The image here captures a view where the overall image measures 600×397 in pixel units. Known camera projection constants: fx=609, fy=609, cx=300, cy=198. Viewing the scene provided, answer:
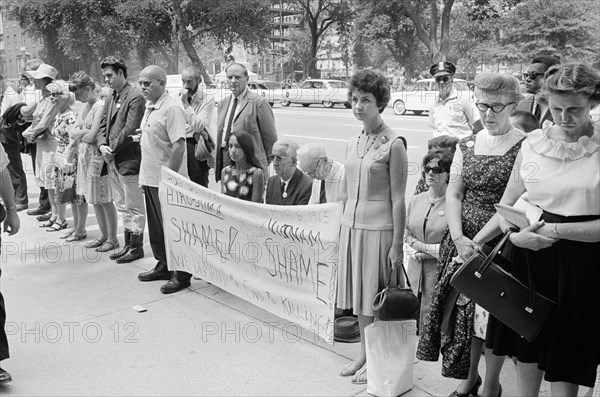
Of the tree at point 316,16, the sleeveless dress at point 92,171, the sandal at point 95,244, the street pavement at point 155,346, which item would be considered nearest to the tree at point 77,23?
the tree at point 316,16

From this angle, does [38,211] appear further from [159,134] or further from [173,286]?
[173,286]

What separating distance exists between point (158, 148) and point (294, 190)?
1.54 m

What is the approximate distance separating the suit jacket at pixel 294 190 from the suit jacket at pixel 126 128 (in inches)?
72.1

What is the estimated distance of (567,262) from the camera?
8.79ft

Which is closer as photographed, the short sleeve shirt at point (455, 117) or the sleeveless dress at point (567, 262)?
the sleeveless dress at point (567, 262)

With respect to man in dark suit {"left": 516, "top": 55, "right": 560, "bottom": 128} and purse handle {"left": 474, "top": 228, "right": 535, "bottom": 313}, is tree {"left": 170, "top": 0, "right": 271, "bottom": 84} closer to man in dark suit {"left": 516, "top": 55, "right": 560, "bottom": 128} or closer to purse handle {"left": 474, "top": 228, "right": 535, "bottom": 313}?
man in dark suit {"left": 516, "top": 55, "right": 560, "bottom": 128}

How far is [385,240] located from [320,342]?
1.08m

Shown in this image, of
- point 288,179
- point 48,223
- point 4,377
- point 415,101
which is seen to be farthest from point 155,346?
point 415,101

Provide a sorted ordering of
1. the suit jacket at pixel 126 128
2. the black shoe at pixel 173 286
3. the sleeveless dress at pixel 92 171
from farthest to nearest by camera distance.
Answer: the sleeveless dress at pixel 92 171
the suit jacket at pixel 126 128
the black shoe at pixel 173 286

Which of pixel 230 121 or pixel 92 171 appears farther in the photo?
pixel 92 171

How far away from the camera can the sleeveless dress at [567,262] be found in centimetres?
260

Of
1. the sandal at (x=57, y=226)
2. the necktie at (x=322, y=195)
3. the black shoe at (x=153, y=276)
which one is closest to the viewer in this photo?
the necktie at (x=322, y=195)

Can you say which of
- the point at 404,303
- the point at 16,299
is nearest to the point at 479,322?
the point at 404,303

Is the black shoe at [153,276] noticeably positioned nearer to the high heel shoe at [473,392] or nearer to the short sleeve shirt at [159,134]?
the short sleeve shirt at [159,134]
